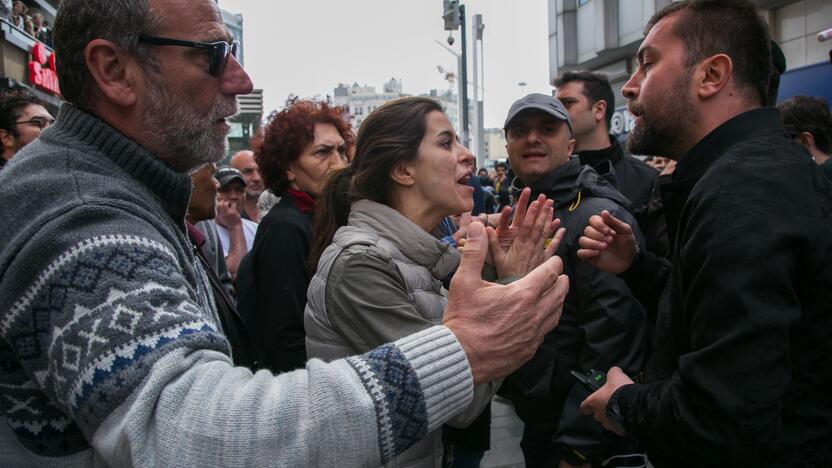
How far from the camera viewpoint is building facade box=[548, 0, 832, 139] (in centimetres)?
777

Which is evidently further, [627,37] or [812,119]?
[627,37]

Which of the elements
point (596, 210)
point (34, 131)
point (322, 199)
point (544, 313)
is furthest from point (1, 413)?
point (34, 131)

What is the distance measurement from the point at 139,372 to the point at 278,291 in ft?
7.18

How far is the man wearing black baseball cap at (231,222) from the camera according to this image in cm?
521

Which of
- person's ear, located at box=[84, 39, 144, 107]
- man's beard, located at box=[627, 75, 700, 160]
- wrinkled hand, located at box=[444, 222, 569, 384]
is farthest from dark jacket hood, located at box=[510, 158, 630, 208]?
person's ear, located at box=[84, 39, 144, 107]

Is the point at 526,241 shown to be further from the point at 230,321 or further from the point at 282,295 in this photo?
the point at 282,295

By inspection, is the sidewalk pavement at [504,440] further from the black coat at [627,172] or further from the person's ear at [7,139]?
the person's ear at [7,139]

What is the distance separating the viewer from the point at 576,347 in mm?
2943

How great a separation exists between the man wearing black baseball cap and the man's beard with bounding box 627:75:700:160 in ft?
12.3

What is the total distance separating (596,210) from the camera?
9.83 feet

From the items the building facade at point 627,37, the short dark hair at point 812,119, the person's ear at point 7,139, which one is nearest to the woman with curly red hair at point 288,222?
the person's ear at point 7,139

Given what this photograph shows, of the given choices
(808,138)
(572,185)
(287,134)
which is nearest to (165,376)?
(572,185)

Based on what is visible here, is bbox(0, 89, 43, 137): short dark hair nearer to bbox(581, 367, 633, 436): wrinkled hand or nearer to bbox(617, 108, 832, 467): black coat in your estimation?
bbox(581, 367, 633, 436): wrinkled hand

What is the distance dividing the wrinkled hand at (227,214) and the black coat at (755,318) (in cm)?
421
